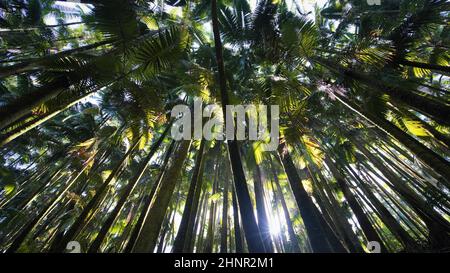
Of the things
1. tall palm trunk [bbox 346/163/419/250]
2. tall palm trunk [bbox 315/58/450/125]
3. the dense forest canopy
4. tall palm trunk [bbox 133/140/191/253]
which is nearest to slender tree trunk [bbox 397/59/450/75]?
Result: the dense forest canopy

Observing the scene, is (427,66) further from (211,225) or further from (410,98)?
(211,225)

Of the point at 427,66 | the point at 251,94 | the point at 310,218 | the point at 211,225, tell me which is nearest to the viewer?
the point at 310,218

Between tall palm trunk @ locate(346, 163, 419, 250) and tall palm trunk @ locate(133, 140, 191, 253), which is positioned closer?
tall palm trunk @ locate(133, 140, 191, 253)

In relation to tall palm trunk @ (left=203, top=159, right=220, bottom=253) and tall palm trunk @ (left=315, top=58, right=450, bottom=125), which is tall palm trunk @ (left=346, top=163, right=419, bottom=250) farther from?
tall palm trunk @ (left=203, top=159, right=220, bottom=253)

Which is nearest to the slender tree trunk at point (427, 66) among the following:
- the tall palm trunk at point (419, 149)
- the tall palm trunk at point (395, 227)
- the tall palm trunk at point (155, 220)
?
the tall palm trunk at point (419, 149)

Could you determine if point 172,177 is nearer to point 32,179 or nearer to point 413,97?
point 413,97

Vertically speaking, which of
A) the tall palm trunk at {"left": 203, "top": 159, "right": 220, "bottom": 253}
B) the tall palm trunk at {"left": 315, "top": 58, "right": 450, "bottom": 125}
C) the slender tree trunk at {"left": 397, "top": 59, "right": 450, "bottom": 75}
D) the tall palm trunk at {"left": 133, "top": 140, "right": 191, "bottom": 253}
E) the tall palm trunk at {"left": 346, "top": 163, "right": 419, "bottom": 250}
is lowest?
the tall palm trunk at {"left": 203, "top": 159, "right": 220, "bottom": 253}

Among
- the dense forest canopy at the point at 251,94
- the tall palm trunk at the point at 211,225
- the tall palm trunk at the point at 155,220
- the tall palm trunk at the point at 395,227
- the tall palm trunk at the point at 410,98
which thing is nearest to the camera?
the tall palm trunk at the point at 410,98

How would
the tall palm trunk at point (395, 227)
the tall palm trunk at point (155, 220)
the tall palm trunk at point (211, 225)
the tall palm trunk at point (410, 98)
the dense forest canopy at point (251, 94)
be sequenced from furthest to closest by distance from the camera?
1. the tall palm trunk at point (211, 225)
2. the tall palm trunk at point (395, 227)
3. the dense forest canopy at point (251, 94)
4. the tall palm trunk at point (155, 220)
5. the tall palm trunk at point (410, 98)

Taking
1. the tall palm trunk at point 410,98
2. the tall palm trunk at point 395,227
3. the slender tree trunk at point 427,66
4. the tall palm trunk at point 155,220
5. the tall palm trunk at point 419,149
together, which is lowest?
the tall palm trunk at point 395,227

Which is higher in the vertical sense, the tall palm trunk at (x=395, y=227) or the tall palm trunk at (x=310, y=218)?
the tall palm trunk at (x=310, y=218)

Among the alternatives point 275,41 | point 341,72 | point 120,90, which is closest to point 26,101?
point 120,90

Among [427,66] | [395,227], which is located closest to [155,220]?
[395,227]

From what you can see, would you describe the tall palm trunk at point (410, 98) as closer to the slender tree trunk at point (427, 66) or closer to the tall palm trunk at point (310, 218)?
the slender tree trunk at point (427, 66)
